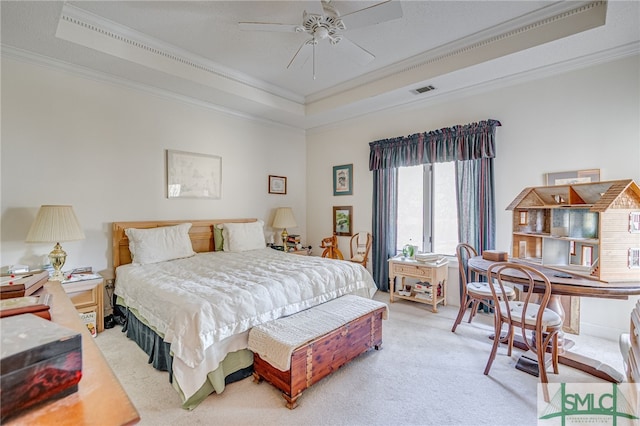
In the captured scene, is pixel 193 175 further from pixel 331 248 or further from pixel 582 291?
pixel 582 291

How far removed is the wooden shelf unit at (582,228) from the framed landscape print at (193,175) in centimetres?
381

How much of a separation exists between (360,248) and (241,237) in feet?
6.22

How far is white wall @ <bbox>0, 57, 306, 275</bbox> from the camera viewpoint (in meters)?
2.91

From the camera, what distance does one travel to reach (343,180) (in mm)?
5188

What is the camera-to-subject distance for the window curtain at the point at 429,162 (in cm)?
361

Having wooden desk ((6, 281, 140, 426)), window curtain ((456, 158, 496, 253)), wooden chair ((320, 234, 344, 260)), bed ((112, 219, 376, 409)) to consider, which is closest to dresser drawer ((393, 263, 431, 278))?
window curtain ((456, 158, 496, 253))

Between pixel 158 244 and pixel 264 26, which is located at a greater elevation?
pixel 264 26

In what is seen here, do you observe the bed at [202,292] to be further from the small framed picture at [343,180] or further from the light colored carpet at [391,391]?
the small framed picture at [343,180]

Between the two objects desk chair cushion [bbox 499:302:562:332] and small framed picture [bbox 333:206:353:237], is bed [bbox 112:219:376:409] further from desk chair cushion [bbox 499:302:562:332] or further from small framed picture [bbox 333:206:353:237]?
small framed picture [bbox 333:206:353:237]

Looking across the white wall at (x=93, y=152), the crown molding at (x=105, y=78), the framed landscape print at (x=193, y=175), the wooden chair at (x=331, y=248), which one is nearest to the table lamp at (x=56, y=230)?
the white wall at (x=93, y=152)

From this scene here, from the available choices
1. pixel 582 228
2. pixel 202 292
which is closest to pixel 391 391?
pixel 202 292

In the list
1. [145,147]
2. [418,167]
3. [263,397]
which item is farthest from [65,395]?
[418,167]

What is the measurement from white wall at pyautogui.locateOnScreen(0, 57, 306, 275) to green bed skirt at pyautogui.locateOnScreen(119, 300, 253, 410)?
3.97ft

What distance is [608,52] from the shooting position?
290 centimetres
